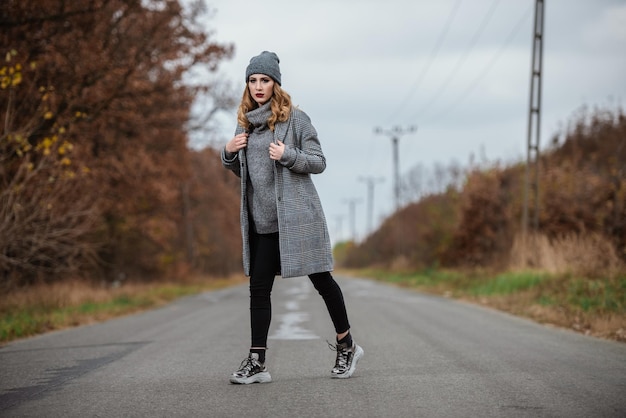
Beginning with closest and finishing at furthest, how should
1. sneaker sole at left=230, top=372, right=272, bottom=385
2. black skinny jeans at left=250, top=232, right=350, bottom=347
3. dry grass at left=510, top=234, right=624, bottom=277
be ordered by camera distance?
sneaker sole at left=230, top=372, right=272, bottom=385 → black skinny jeans at left=250, top=232, right=350, bottom=347 → dry grass at left=510, top=234, right=624, bottom=277

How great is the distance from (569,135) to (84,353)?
116 ft

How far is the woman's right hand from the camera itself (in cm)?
519

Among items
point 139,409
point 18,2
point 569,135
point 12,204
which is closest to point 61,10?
point 18,2

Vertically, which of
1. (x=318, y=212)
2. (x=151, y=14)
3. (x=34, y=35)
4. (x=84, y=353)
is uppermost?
(x=151, y=14)

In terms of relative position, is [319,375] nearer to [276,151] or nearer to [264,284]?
[264,284]

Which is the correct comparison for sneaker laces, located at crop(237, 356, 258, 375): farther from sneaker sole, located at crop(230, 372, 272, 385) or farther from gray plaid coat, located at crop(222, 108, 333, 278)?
gray plaid coat, located at crop(222, 108, 333, 278)

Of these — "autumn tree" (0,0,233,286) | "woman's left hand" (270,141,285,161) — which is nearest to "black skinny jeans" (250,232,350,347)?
"woman's left hand" (270,141,285,161)

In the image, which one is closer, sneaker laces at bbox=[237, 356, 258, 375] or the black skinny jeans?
sneaker laces at bbox=[237, 356, 258, 375]

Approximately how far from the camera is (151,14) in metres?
19.0

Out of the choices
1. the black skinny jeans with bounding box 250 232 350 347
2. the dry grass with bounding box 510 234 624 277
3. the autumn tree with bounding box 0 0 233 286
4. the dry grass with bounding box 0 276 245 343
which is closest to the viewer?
the black skinny jeans with bounding box 250 232 350 347

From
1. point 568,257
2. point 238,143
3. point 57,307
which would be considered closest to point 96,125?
point 57,307

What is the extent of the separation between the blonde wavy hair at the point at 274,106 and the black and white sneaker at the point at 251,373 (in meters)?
1.59

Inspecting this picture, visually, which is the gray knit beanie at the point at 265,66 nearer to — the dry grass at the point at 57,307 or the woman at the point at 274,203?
the woman at the point at 274,203

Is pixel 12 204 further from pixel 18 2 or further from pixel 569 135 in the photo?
pixel 569 135
